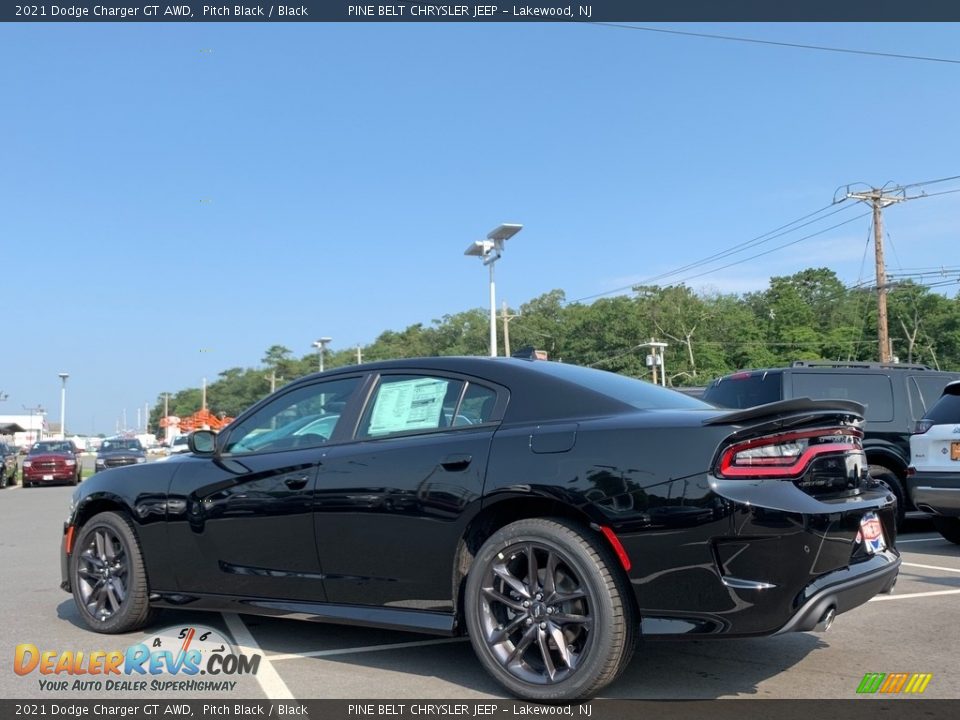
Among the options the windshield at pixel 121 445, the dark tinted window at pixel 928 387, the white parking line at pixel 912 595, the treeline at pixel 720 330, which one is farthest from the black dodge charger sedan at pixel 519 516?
the treeline at pixel 720 330

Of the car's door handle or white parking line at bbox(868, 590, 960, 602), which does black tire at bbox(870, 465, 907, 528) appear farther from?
the car's door handle

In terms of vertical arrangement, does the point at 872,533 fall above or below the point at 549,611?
above

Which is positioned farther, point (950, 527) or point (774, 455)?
point (950, 527)

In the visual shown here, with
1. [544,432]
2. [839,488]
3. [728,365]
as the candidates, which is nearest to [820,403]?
[839,488]

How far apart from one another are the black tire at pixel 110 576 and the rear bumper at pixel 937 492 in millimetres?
6704

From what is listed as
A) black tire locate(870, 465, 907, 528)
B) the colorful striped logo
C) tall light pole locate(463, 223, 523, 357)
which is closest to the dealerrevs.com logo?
the colorful striped logo

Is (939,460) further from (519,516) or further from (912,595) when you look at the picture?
(519,516)

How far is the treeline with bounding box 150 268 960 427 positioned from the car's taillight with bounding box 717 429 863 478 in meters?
63.1

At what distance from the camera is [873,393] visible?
1043cm

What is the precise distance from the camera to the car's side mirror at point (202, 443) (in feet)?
17.5

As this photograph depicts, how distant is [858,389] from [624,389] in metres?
6.71

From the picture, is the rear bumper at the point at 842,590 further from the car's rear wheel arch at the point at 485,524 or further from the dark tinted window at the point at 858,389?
the dark tinted window at the point at 858,389

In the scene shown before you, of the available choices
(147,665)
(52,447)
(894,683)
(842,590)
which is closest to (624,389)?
(842,590)

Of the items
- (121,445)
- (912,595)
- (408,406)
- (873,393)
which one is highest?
(873,393)
